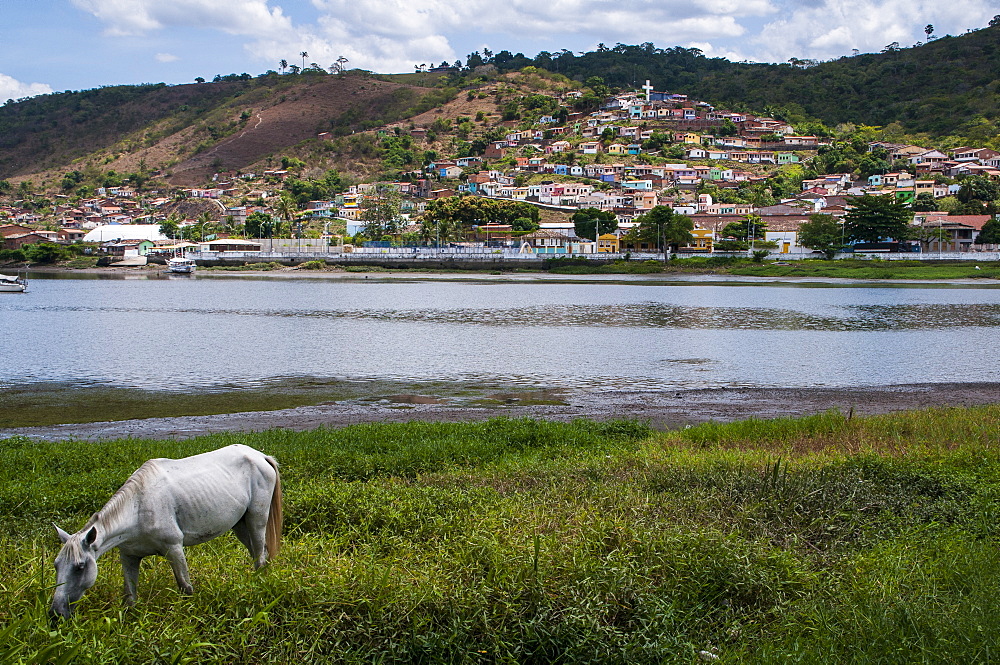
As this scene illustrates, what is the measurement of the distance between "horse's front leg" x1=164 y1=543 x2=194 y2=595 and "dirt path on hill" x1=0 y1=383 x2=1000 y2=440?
8863 millimetres

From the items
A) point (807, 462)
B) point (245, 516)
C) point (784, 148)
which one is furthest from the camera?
point (784, 148)

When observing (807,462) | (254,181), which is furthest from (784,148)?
(807,462)

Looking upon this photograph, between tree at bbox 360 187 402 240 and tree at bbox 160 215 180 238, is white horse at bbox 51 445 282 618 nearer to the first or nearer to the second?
tree at bbox 360 187 402 240

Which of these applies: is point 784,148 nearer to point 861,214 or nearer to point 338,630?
point 861,214

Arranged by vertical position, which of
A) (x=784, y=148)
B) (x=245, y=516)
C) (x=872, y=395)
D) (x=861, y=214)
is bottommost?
(x=872, y=395)

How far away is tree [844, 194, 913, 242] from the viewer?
247 ft

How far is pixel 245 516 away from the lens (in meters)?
5.51

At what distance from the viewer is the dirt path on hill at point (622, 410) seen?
14.3 m

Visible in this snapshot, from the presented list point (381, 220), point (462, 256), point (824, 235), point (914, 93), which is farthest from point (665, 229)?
point (914, 93)

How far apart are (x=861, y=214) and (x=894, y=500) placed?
75.7 metres

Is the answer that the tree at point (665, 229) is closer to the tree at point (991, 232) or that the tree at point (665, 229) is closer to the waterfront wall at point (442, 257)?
the waterfront wall at point (442, 257)

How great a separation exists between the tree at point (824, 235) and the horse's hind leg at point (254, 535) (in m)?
76.6

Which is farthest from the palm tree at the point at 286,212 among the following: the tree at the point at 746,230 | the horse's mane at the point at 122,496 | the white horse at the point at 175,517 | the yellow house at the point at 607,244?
the horse's mane at the point at 122,496

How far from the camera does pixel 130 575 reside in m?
4.96
